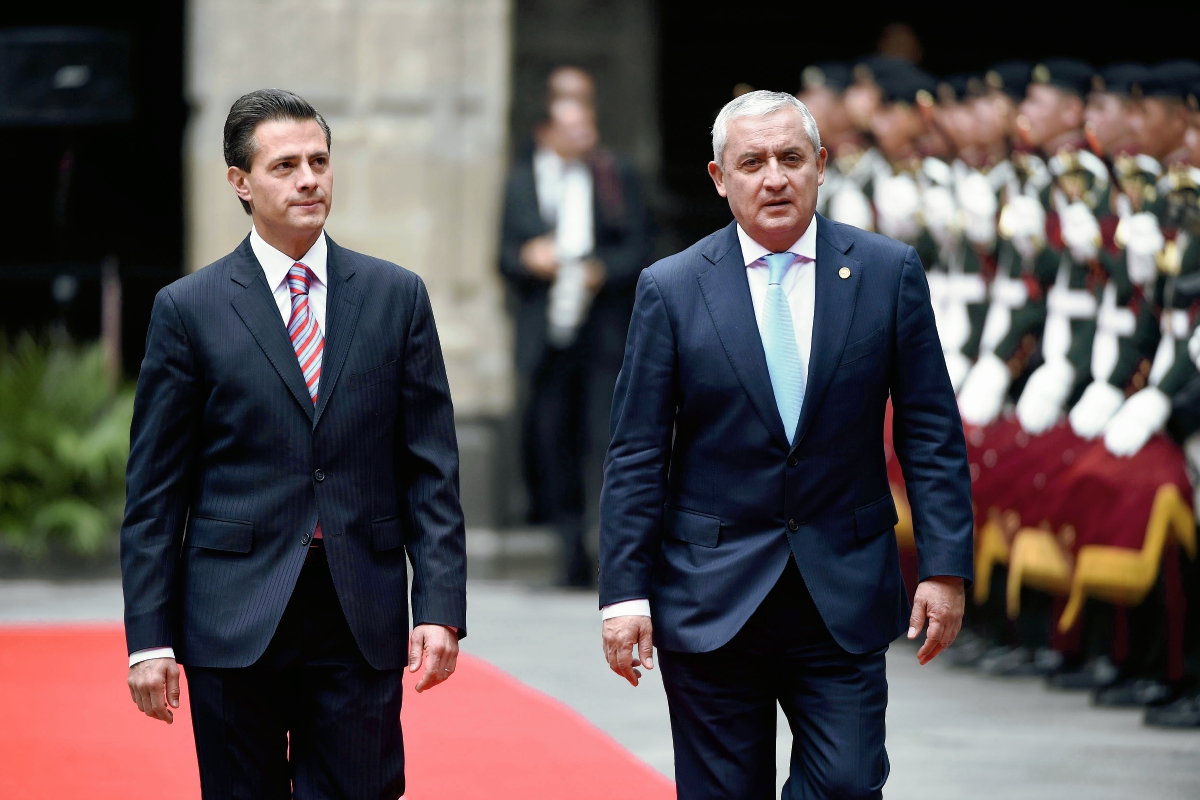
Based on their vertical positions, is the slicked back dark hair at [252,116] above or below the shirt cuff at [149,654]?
above

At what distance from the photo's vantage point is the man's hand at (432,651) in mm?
3707

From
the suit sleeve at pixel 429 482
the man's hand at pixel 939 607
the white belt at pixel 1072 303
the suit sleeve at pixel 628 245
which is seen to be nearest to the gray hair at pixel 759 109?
the suit sleeve at pixel 429 482

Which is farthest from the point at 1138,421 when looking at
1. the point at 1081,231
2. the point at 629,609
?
the point at 629,609

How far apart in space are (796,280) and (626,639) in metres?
0.82

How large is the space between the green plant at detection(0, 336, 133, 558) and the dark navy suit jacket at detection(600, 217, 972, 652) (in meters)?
6.29

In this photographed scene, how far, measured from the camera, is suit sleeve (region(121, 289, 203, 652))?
3646 millimetres

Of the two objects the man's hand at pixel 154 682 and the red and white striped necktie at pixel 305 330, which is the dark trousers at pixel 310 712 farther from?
the red and white striped necktie at pixel 305 330

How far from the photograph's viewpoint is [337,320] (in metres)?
3.76

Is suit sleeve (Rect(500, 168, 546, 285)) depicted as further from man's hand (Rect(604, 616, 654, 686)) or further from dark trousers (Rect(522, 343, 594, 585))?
man's hand (Rect(604, 616, 654, 686))

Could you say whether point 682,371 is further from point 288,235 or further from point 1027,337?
point 1027,337

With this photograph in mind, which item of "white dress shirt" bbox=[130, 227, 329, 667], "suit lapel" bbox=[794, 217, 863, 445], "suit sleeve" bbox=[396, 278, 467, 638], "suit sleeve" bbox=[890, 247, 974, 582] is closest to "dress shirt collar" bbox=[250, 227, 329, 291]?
"white dress shirt" bbox=[130, 227, 329, 667]

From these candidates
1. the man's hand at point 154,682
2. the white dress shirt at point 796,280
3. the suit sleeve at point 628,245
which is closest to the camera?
the man's hand at point 154,682

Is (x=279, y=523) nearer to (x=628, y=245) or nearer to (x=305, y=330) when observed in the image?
(x=305, y=330)

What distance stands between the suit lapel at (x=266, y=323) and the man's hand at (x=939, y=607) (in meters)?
1.27
